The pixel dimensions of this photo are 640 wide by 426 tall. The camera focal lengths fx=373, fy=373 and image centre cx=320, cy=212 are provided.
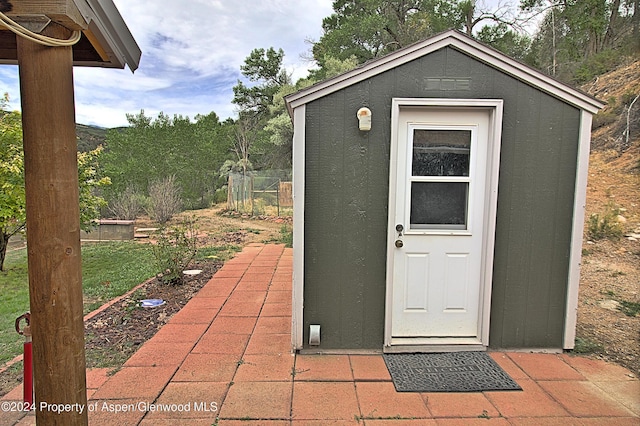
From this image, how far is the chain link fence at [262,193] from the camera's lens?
1416 centimetres

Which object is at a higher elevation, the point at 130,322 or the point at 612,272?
the point at 612,272

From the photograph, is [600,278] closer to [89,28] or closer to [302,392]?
[302,392]

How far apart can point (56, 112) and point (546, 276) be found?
3.57 metres

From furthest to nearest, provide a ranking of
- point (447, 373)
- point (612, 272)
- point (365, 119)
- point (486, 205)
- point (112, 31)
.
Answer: point (612, 272) < point (486, 205) < point (365, 119) < point (447, 373) < point (112, 31)

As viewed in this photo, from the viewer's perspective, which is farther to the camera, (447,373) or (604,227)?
(604,227)

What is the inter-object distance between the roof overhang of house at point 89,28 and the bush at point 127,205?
10432 millimetres

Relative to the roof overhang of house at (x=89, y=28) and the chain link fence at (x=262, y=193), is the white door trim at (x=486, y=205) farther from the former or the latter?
the chain link fence at (x=262, y=193)

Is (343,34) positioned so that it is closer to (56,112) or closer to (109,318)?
(109,318)

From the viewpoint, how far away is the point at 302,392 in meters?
2.60

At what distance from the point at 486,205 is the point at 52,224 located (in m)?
3.01

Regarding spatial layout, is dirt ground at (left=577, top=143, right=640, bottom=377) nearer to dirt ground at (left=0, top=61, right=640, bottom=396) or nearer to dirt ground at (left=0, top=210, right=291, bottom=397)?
dirt ground at (left=0, top=61, right=640, bottom=396)

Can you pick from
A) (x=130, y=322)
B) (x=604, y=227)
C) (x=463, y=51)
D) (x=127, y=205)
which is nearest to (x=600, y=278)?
(x=604, y=227)

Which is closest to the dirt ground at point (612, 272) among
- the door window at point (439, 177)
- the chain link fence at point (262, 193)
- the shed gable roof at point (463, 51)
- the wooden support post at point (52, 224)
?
the door window at point (439, 177)

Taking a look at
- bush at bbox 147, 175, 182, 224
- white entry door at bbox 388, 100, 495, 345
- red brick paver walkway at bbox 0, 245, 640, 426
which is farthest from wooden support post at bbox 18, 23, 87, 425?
bush at bbox 147, 175, 182, 224
